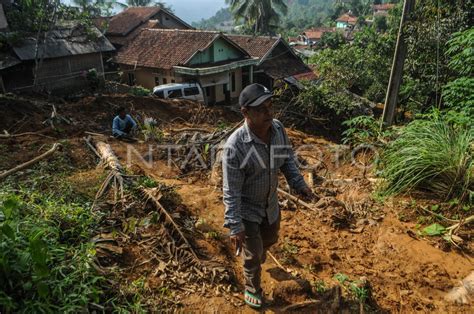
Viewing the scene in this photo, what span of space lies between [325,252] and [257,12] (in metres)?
30.9

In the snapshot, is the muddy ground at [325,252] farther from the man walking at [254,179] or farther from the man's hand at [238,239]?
the man's hand at [238,239]

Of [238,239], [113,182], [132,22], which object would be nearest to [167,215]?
[113,182]

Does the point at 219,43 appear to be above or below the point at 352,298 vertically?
above

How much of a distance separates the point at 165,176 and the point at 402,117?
8.84 meters

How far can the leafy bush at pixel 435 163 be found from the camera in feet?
13.9

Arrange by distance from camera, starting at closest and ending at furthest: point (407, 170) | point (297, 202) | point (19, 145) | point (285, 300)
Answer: point (285, 300), point (407, 170), point (297, 202), point (19, 145)

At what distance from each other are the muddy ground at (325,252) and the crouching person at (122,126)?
1444 millimetres

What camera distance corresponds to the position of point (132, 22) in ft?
91.9

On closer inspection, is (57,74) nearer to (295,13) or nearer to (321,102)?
(321,102)

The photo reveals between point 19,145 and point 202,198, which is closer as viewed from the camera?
point 202,198

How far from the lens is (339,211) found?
4.69 metres

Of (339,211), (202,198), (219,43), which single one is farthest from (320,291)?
(219,43)

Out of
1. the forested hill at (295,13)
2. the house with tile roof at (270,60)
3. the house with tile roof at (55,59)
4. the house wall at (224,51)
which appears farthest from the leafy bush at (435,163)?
the forested hill at (295,13)

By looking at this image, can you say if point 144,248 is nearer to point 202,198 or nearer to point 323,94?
point 202,198
